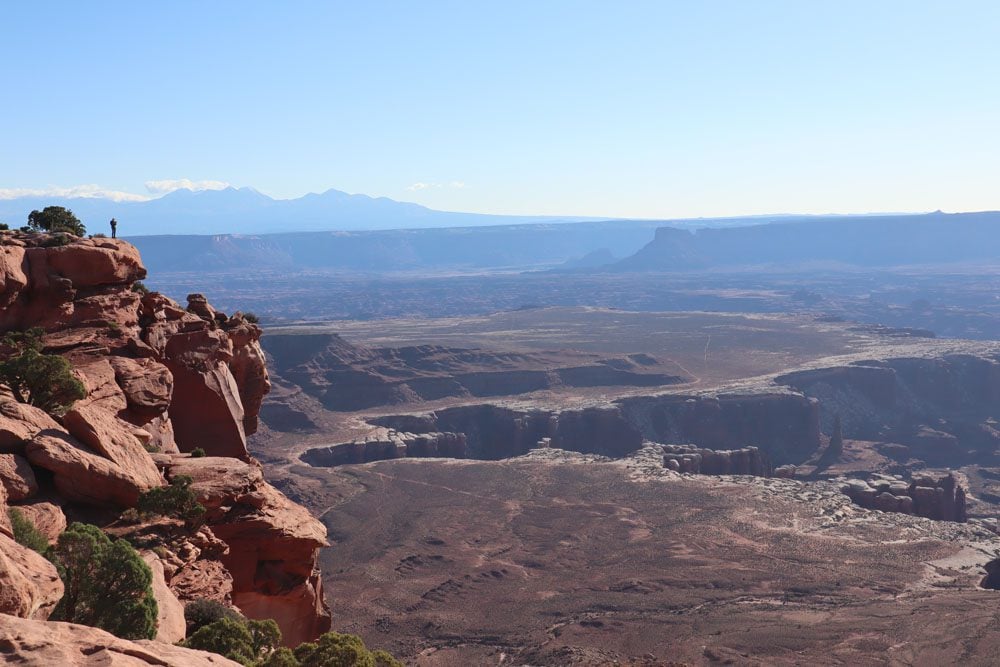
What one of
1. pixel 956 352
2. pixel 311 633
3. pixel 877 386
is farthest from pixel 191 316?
pixel 956 352

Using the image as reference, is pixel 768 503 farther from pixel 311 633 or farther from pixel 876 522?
pixel 311 633

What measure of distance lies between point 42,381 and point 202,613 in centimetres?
659

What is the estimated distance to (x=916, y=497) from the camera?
224ft

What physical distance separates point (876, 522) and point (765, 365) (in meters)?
69.6

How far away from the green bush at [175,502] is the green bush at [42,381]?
297 centimetres

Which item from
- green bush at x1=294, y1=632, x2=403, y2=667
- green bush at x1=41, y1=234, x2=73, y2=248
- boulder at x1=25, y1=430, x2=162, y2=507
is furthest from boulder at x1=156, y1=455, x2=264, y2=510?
green bush at x1=41, y1=234, x2=73, y2=248

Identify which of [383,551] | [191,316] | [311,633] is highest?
[191,316]

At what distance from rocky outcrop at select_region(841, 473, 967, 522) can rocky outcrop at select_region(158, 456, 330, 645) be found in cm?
5336

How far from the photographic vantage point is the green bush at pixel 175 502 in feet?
62.1

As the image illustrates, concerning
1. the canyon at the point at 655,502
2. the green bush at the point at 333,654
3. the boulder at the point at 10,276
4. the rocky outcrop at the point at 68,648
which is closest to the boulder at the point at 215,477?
the green bush at the point at 333,654

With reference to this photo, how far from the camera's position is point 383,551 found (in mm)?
56312

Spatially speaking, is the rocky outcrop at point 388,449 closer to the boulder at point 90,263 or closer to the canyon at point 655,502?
the canyon at point 655,502

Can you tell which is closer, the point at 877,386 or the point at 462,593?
the point at 462,593

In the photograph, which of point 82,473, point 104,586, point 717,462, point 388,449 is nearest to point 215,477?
point 82,473
